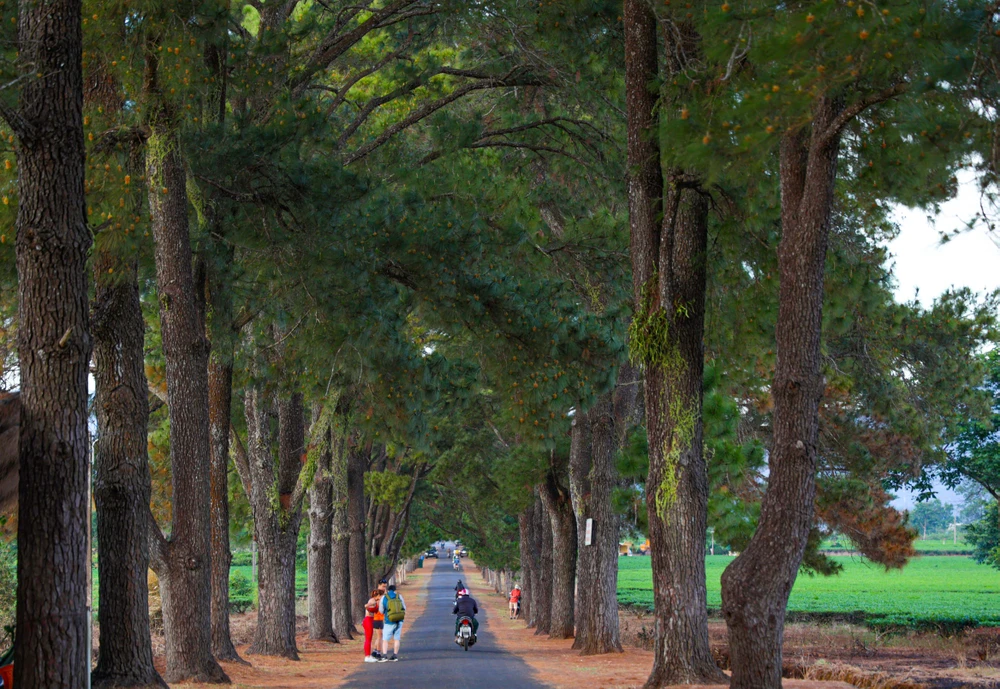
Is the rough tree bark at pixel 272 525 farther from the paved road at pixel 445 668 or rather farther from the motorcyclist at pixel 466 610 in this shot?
the motorcyclist at pixel 466 610

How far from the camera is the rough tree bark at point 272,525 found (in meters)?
20.5

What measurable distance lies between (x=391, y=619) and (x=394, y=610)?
0.20m

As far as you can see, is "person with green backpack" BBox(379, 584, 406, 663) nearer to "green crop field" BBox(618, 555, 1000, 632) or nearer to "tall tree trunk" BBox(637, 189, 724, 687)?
"green crop field" BBox(618, 555, 1000, 632)

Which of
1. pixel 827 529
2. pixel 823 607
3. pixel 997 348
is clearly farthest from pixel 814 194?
pixel 823 607

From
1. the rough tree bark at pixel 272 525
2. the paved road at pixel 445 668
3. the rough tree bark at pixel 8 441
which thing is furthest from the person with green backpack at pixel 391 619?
the rough tree bark at pixel 8 441

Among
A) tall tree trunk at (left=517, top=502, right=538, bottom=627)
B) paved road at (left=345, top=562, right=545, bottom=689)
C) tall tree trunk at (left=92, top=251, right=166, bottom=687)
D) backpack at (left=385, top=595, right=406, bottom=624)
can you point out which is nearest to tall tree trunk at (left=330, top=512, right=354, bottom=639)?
paved road at (left=345, top=562, right=545, bottom=689)

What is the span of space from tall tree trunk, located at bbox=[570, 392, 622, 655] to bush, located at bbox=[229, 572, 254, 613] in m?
30.7

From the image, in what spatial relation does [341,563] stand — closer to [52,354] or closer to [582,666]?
[582,666]

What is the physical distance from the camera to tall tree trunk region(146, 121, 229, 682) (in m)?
12.9

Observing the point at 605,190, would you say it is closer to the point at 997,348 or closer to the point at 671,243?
the point at 671,243

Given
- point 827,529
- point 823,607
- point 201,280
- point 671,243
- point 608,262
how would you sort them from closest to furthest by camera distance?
1. point 671,243
2. point 201,280
3. point 608,262
4. point 827,529
5. point 823,607

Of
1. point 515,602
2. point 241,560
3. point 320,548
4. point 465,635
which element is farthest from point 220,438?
point 241,560

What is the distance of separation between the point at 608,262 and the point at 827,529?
27.3 ft

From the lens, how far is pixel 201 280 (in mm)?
14648
